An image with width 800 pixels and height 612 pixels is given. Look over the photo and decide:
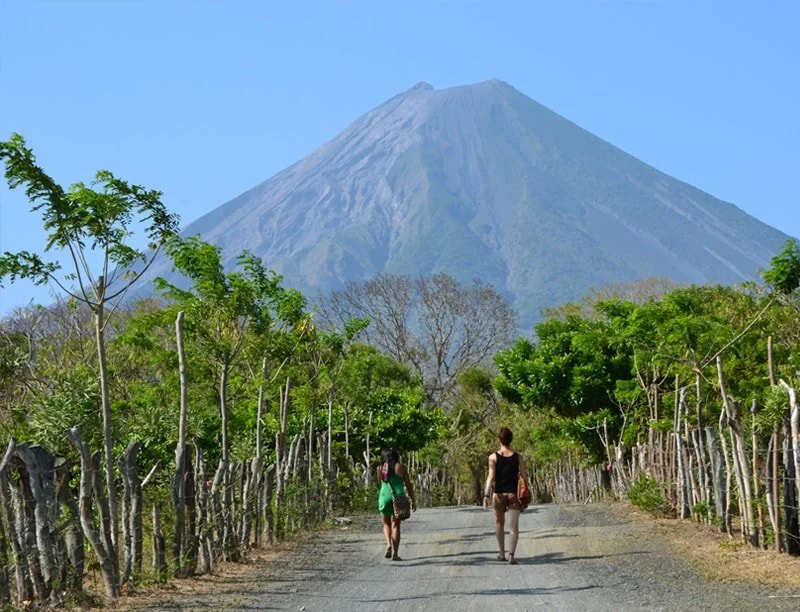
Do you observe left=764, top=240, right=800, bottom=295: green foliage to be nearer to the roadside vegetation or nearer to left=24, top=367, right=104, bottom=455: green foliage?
the roadside vegetation

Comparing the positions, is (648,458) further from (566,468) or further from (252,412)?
(566,468)

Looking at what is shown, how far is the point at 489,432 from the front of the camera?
1980 inches

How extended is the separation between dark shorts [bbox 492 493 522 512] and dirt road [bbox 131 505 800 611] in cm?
66

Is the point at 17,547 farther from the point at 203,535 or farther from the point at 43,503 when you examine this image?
the point at 203,535

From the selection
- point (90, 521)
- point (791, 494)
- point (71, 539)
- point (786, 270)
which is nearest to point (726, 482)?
point (786, 270)

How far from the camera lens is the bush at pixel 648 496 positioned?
20.8 meters

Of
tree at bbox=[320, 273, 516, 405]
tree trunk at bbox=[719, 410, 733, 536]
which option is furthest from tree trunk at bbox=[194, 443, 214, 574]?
tree at bbox=[320, 273, 516, 405]

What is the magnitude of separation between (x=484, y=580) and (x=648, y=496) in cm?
859

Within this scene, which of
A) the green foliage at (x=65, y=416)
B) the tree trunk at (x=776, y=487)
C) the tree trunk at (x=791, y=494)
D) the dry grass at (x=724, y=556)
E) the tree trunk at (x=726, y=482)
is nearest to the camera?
the dry grass at (x=724, y=556)

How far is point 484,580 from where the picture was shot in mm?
13164

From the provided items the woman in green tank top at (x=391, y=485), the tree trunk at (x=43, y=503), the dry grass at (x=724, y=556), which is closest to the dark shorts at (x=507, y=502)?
the woman in green tank top at (x=391, y=485)

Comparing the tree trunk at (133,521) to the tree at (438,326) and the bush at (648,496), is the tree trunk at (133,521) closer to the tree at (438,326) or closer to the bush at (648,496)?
the bush at (648,496)

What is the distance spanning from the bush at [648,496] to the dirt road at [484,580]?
1.69 meters

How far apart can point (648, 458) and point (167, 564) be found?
1284 cm
